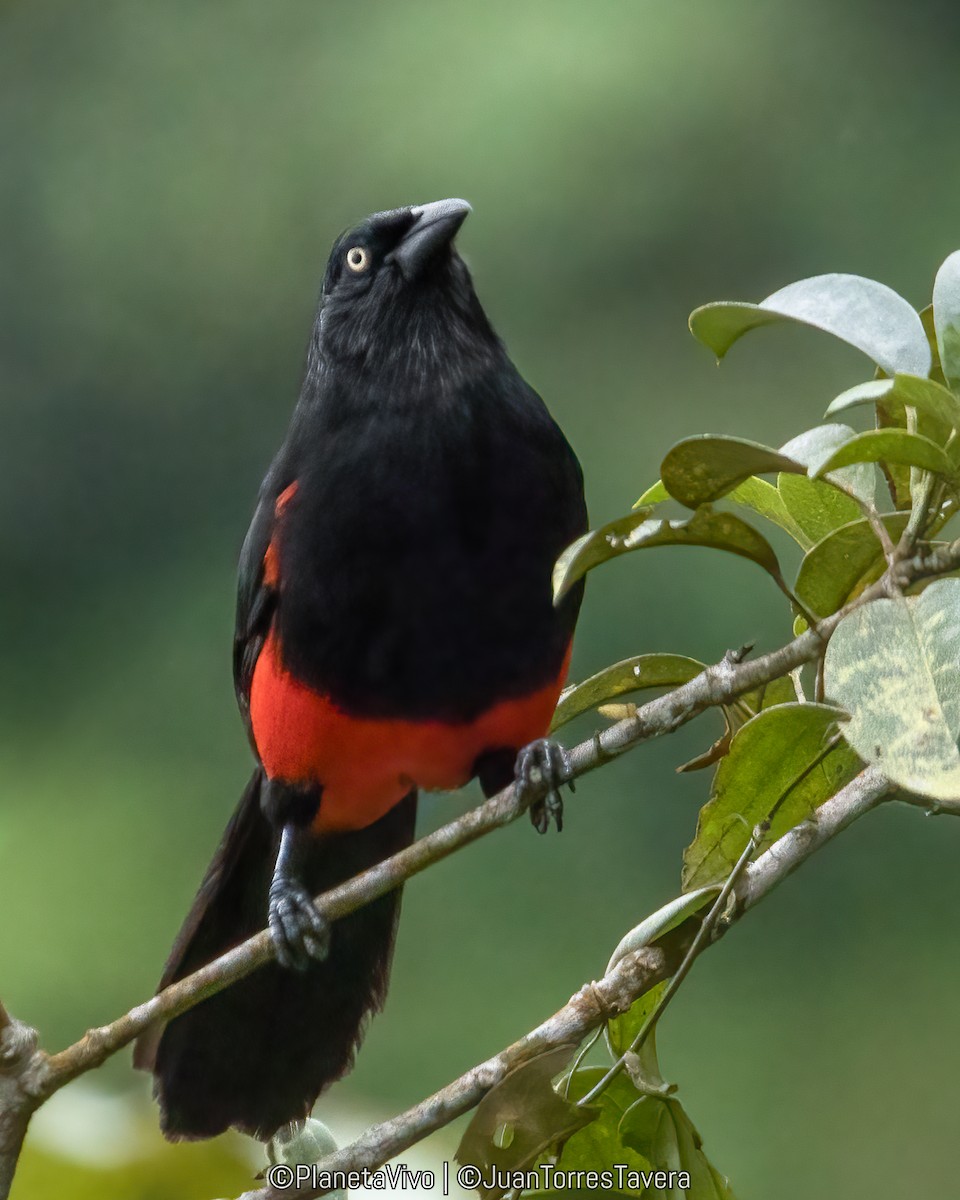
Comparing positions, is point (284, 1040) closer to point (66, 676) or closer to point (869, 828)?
point (869, 828)

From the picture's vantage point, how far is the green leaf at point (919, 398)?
123 cm

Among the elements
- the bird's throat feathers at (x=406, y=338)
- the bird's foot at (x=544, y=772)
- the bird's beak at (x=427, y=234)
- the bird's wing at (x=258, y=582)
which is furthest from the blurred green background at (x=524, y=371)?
the bird's beak at (x=427, y=234)

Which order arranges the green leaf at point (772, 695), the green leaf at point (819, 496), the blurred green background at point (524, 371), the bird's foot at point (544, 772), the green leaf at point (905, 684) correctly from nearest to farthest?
the green leaf at point (905, 684) → the green leaf at point (819, 496) → the green leaf at point (772, 695) → the bird's foot at point (544, 772) → the blurred green background at point (524, 371)

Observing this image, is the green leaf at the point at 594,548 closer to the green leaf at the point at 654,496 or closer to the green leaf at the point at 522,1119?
the green leaf at the point at 654,496

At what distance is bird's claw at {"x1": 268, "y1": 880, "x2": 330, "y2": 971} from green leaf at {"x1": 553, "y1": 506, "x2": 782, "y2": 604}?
42.1 inches

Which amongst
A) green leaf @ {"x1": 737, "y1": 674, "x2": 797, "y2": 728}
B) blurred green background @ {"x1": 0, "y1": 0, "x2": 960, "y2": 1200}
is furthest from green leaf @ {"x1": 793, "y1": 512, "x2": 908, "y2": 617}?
blurred green background @ {"x1": 0, "y1": 0, "x2": 960, "y2": 1200}

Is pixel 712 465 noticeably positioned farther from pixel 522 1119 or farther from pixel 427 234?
pixel 427 234

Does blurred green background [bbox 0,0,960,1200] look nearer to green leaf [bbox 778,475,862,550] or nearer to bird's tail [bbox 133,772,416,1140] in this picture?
bird's tail [bbox 133,772,416,1140]

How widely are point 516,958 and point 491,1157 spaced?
4.50 m

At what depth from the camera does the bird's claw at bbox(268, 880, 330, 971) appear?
236 centimetres

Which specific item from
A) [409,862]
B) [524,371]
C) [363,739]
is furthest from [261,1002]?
[524,371]

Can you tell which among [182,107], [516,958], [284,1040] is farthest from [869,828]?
[182,107]

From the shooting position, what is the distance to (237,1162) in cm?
196

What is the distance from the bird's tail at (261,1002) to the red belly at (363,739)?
0.65ft
